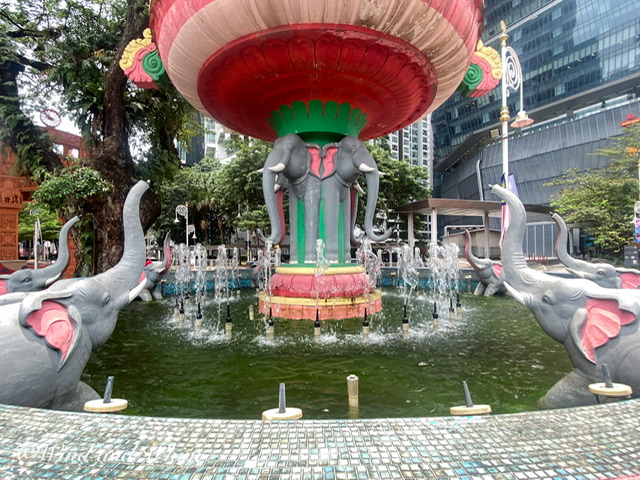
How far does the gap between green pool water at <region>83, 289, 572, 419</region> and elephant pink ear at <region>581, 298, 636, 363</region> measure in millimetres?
919

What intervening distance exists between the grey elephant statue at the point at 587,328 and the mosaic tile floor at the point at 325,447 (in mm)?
1149

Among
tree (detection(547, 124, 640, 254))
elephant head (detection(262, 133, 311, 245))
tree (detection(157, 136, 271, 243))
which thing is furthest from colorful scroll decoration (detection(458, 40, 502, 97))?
tree (detection(547, 124, 640, 254))

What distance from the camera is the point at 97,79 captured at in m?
15.0

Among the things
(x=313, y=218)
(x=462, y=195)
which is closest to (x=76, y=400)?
(x=313, y=218)

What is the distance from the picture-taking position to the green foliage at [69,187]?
12594mm

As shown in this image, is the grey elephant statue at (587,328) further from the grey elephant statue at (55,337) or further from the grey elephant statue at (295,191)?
the grey elephant statue at (295,191)

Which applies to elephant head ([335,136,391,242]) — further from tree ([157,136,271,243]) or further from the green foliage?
tree ([157,136,271,243])

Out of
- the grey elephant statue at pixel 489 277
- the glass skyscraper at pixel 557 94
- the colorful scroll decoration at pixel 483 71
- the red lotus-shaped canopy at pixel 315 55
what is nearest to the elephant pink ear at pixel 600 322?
the red lotus-shaped canopy at pixel 315 55

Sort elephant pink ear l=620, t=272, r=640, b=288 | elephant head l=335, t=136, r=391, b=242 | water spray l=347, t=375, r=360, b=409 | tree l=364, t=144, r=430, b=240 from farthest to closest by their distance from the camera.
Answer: tree l=364, t=144, r=430, b=240, elephant head l=335, t=136, r=391, b=242, elephant pink ear l=620, t=272, r=640, b=288, water spray l=347, t=375, r=360, b=409

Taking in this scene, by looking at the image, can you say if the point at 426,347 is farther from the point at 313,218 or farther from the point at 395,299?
the point at 395,299

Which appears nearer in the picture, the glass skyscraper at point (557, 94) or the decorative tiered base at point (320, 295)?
the decorative tiered base at point (320, 295)

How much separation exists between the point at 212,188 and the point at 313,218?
24646 mm

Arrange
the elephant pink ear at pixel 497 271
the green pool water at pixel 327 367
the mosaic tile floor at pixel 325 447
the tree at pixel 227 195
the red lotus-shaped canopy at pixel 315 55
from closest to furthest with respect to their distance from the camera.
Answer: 1. the mosaic tile floor at pixel 325 447
2. the green pool water at pixel 327 367
3. the red lotus-shaped canopy at pixel 315 55
4. the elephant pink ear at pixel 497 271
5. the tree at pixel 227 195

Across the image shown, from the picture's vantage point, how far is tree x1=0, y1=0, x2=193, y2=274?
14.1 meters
